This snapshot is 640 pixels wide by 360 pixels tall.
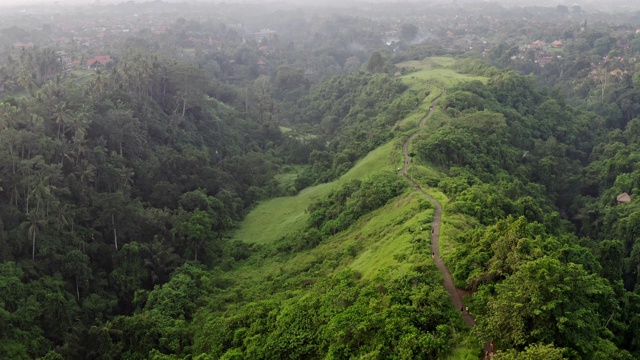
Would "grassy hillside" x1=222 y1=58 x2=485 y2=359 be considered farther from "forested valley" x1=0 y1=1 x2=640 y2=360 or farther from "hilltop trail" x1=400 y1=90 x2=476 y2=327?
"hilltop trail" x1=400 y1=90 x2=476 y2=327

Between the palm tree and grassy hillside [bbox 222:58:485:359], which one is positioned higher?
the palm tree

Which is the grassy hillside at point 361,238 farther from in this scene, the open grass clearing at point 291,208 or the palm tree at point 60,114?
the palm tree at point 60,114

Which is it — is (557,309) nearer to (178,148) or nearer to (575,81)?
(178,148)

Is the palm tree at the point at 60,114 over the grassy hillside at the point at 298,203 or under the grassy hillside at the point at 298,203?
over

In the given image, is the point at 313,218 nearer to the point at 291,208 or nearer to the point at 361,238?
the point at 291,208

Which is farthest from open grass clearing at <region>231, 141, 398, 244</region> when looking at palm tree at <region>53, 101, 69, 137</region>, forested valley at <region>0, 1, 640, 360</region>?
palm tree at <region>53, 101, 69, 137</region>

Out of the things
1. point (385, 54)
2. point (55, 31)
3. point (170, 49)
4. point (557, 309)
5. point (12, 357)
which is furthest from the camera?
point (55, 31)

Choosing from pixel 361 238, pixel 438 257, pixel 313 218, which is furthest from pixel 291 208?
pixel 438 257

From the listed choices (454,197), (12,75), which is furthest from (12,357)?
(12,75)

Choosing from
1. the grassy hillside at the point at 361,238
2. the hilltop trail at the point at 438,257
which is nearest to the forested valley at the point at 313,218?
the grassy hillside at the point at 361,238
